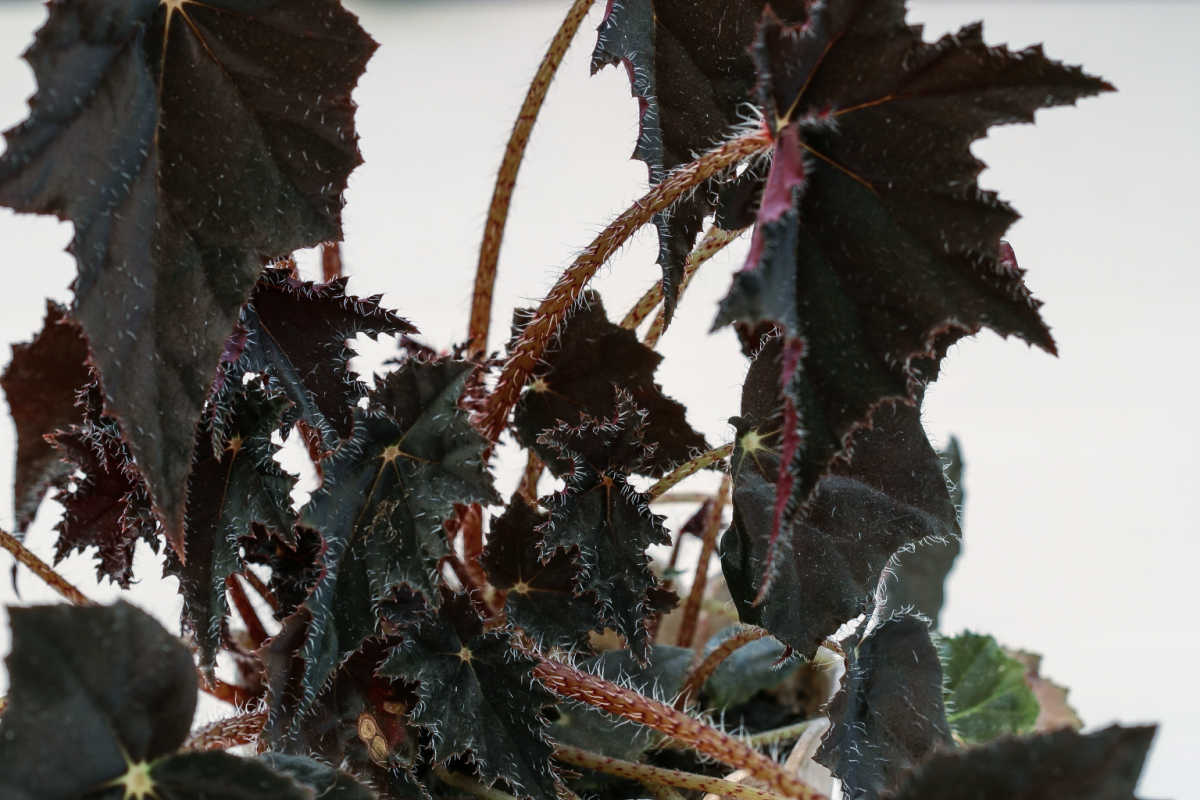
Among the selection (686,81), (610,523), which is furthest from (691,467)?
(686,81)

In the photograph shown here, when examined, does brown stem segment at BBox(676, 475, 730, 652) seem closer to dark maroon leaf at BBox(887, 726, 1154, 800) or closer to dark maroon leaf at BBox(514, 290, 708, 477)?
dark maroon leaf at BBox(514, 290, 708, 477)

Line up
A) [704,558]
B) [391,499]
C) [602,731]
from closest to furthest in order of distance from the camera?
1. [391,499]
2. [602,731]
3. [704,558]

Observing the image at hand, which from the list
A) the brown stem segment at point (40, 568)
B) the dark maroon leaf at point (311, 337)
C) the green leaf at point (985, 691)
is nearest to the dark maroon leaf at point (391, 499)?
the dark maroon leaf at point (311, 337)

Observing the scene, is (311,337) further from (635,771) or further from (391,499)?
(635,771)

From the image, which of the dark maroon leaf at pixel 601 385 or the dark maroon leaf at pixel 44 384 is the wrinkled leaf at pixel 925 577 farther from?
the dark maroon leaf at pixel 44 384

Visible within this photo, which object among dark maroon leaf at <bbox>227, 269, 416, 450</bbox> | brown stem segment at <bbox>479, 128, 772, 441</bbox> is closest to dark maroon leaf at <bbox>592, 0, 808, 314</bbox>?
brown stem segment at <bbox>479, 128, 772, 441</bbox>
